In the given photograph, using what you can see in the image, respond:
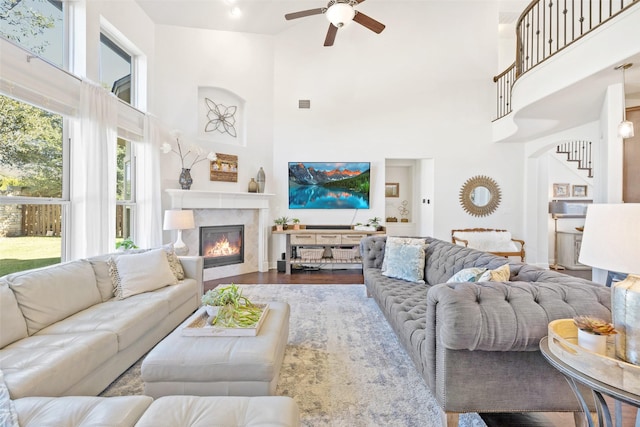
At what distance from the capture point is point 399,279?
3.25 m

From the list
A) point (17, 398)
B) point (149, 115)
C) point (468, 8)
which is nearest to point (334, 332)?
point (17, 398)

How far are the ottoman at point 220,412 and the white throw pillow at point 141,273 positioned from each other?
5.69ft

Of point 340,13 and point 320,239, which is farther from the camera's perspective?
point 320,239

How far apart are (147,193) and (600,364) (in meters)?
4.62

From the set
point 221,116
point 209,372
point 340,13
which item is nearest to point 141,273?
point 209,372

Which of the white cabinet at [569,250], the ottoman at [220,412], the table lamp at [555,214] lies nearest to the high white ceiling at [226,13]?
the ottoman at [220,412]

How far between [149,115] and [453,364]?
15.2 feet

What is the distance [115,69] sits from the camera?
154 inches

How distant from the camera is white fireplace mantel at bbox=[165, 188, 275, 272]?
4.54 m

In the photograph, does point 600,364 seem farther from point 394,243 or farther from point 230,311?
point 394,243

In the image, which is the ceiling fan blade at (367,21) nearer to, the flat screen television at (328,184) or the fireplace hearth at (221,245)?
the flat screen television at (328,184)

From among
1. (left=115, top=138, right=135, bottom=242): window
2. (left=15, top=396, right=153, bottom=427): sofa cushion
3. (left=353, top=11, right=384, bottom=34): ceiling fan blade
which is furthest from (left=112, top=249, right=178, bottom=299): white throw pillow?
(left=353, top=11, right=384, bottom=34): ceiling fan blade

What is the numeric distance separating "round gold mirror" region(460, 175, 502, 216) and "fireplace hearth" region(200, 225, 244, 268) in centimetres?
448

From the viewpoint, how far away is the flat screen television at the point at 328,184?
5855 millimetres
